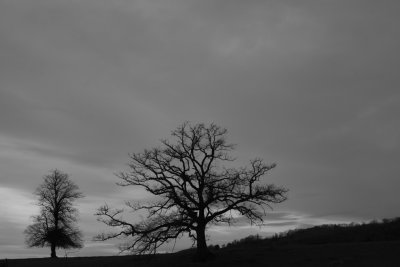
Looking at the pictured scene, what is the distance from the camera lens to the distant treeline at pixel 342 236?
55.7 metres

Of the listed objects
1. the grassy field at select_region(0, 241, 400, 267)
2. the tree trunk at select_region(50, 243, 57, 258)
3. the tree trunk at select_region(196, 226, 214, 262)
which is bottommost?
the grassy field at select_region(0, 241, 400, 267)

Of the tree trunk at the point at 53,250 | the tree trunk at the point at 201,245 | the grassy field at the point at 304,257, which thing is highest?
the tree trunk at the point at 53,250

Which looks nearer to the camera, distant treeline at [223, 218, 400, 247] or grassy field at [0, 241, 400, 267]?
grassy field at [0, 241, 400, 267]

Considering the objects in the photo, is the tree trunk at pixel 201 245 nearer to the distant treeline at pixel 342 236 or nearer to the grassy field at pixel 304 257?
the grassy field at pixel 304 257

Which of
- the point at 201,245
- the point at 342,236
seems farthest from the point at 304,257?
the point at 342,236

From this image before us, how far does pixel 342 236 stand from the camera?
193 ft

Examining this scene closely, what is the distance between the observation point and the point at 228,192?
4544cm

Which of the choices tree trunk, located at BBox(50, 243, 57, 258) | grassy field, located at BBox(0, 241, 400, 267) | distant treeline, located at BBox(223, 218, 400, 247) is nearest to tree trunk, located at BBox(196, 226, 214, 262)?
grassy field, located at BBox(0, 241, 400, 267)

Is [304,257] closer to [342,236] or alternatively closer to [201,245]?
[201,245]

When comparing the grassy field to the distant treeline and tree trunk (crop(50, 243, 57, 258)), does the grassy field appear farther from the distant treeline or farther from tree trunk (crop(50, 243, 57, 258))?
tree trunk (crop(50, 243, 57, 258))

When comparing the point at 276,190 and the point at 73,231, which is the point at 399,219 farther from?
the point at 73,231

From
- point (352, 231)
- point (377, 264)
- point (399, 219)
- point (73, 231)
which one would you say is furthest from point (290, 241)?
point (73, 231)

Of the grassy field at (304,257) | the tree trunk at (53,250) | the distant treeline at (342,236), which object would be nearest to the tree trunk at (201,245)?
the grassy field at (304,257)

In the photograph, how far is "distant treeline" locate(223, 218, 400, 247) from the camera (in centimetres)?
5574
